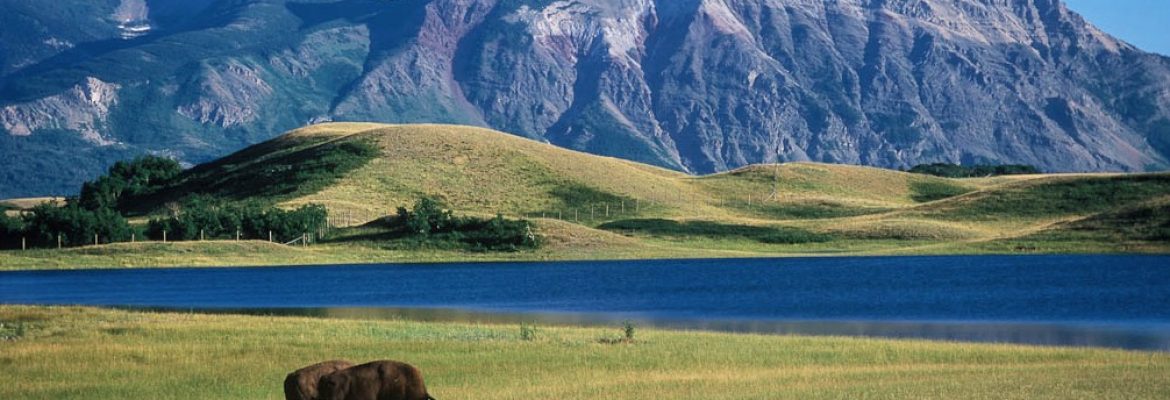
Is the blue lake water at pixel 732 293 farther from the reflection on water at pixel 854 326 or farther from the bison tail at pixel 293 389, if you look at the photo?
the bison tail at pixel 293 389

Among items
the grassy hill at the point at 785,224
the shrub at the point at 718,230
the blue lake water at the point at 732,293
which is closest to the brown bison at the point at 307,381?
the blue lake water at the point at 732,293

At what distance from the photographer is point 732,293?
93375 mm

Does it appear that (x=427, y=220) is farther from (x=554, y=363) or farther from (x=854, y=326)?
(x=554, y=363)

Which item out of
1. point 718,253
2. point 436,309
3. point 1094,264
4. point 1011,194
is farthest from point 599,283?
point 1011,194

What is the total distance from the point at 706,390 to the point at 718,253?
114217 millimetres

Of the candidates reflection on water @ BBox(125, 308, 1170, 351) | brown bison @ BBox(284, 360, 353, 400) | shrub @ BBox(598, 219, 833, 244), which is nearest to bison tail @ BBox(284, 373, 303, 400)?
brown bison @ BBox(284, 360, 353, 400)

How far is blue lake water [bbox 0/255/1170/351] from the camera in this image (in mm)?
68688

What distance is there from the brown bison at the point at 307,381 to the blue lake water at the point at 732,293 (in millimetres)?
32838

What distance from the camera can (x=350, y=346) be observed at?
51188 mm

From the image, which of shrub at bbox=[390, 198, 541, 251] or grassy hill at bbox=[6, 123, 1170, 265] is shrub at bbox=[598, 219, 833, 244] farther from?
shrub at bbox=[390, 198, 541, 251]

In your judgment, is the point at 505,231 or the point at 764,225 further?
the point at 764,225

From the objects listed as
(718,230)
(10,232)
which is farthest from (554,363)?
(718,230)

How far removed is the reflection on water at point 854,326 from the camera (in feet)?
193

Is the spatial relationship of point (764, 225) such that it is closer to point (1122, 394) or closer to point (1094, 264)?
point (1094, 264)
